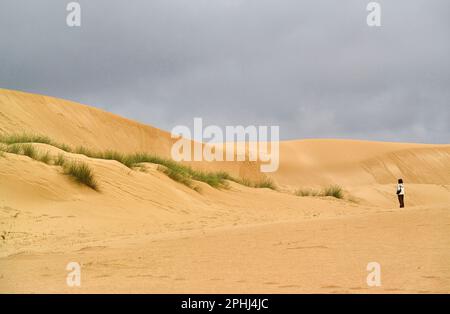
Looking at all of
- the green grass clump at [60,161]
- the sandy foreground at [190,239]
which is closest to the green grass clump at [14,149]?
the sandy foreground at [190,239]

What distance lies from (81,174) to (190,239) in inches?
247

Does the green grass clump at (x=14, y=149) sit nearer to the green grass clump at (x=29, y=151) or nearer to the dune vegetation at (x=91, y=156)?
the dune vegetation at (x=91, y=156)

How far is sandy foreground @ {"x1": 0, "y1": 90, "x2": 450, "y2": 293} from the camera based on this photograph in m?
4.67

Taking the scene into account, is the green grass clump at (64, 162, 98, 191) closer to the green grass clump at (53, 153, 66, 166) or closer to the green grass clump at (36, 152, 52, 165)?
the green grass clump at (53, 153, 66, 166)

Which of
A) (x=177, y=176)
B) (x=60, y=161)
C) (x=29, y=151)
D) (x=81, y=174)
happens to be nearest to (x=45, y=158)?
(x=60, y=161)

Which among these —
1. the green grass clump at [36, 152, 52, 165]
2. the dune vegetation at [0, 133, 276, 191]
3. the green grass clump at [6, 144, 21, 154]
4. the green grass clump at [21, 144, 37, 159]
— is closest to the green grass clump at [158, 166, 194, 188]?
the dune vegetation at [0, 133, 276, 191]

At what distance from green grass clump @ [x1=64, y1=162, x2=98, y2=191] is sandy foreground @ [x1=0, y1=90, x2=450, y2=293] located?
246mm

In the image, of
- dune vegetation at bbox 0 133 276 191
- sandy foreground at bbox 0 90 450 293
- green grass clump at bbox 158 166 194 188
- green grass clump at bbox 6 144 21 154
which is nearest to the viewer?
sandy foreground at bbox 0 90 450 293

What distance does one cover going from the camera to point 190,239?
24.4ft

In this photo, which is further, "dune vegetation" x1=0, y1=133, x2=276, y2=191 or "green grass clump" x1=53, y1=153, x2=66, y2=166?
"green grass clump" x1=53, y1=153, x2=66, y2=166

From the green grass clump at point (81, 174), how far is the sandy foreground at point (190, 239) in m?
0.25

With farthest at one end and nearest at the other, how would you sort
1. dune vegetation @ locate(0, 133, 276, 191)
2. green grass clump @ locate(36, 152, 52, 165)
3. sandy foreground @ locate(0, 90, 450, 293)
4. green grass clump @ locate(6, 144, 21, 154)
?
1. green grass clump @ locate(6, 144, 21, 154)
2. green grass clump @ locate(36, 152, 52, 165)
3. dune vegetation @ locate(0, 133, 276, 191)
4. sandy foreground @ locate(0, 90, 450, 293)

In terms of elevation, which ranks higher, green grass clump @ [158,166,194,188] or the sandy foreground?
green grass clump @ [158,166,194,188]

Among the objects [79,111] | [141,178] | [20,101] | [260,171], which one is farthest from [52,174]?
[260,171]
